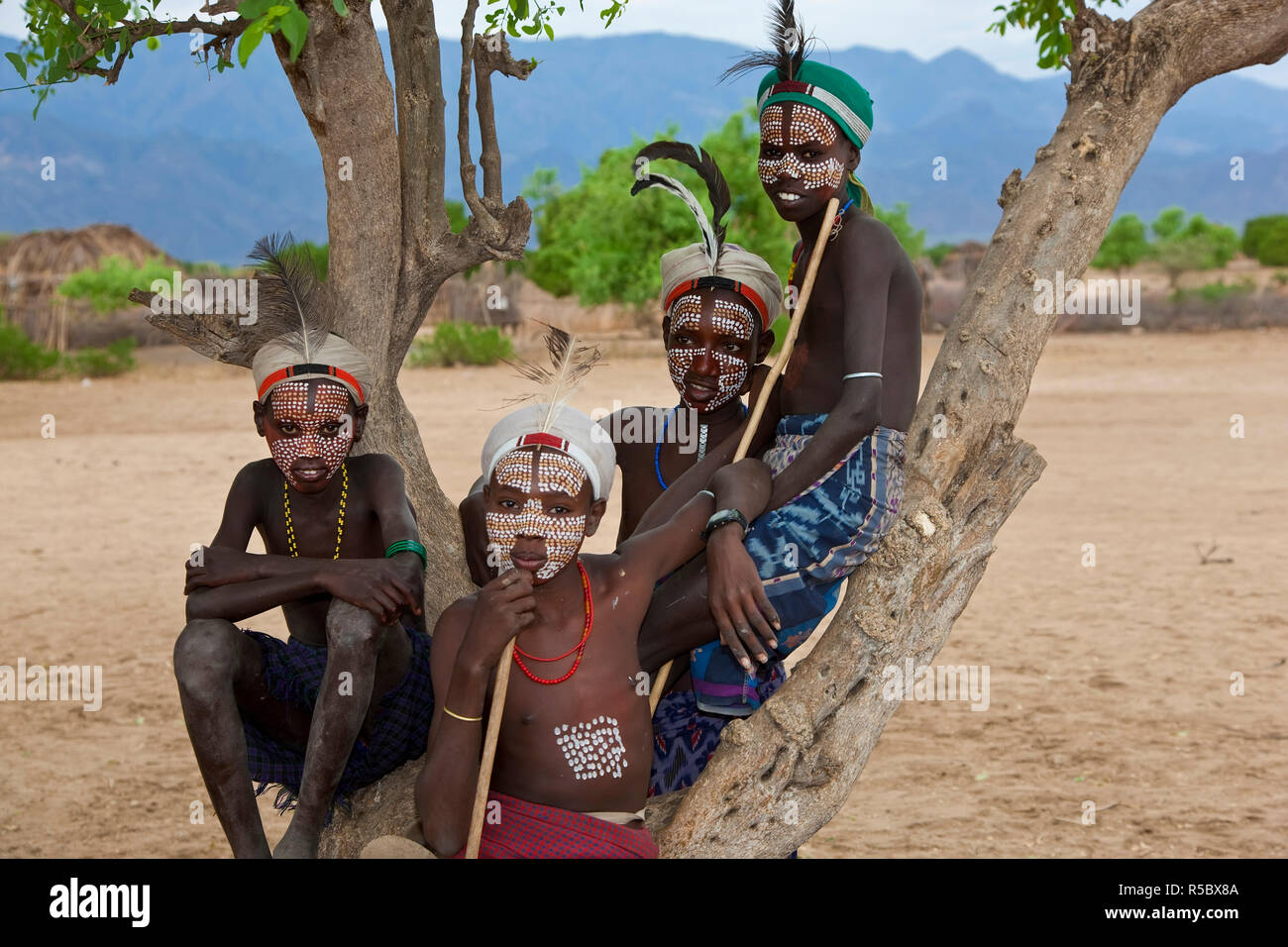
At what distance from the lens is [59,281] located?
27.7 metres

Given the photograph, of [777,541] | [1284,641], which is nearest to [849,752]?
[777,541]

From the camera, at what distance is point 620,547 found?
3227mm

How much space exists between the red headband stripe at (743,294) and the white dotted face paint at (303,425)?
3.35 ft

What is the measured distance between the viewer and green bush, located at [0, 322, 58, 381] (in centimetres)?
2180

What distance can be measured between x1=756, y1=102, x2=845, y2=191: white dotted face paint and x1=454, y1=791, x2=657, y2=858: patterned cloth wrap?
1.75 m

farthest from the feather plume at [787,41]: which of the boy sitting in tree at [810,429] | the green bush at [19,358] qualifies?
the green bush at [19,358]

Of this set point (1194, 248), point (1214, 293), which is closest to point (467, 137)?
point (1214, 293)

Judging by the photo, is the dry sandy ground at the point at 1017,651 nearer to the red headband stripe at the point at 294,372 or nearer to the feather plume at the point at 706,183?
the red headband stripe at the point at 294,372

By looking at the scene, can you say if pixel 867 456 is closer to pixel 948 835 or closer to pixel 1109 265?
pixel 948 835

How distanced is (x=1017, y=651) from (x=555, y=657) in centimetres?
567

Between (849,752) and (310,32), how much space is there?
293 centimetres

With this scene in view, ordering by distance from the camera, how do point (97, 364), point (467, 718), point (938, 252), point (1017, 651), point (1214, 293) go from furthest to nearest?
point (938, 252), point (1214, 293), point (97, 364), point (1017, 651), point (467, 718)

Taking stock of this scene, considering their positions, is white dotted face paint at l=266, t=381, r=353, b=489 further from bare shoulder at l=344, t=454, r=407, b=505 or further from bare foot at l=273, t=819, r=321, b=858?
bare foot at l=273, t=819, r=321, b=858

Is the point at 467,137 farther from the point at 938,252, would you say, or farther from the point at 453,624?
the point at 938,252
